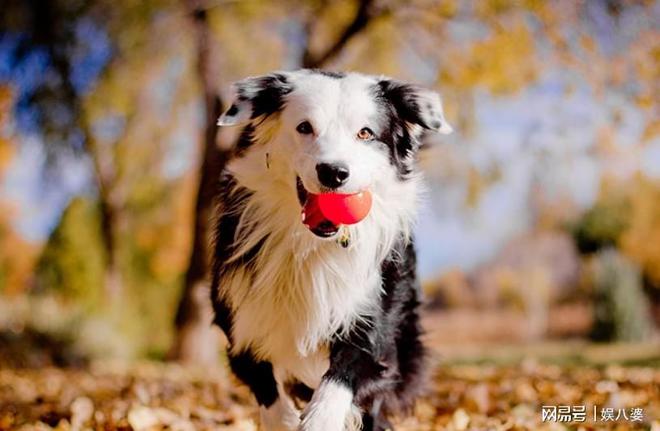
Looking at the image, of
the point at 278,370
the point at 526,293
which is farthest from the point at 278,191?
the point at 526,293

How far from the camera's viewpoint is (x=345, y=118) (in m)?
2.94

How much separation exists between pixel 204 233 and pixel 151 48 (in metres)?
3.33

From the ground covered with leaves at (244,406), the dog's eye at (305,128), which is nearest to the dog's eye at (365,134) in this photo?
the dog's eye at (305,128)

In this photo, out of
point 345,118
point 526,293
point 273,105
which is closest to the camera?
point 345,118

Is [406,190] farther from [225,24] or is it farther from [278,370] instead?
[225,24]

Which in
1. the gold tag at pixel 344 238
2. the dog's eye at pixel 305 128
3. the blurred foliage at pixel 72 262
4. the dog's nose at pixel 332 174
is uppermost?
the dog's eye at pixel 305 128

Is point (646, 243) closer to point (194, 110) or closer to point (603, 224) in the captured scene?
point (603, 224)

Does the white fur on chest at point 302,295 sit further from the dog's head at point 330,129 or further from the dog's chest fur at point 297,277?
the dog's head at point 330,129

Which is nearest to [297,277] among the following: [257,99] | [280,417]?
[280,417]

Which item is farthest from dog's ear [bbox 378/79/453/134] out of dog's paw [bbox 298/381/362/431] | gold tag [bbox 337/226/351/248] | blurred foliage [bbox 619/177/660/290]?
blurred foliage [bbox 619/177/660/290]

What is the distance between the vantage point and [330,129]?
2.91 metres

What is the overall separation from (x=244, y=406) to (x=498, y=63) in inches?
228

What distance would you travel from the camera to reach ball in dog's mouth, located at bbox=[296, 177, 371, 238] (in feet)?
9.44

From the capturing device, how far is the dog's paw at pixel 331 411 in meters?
2.83
